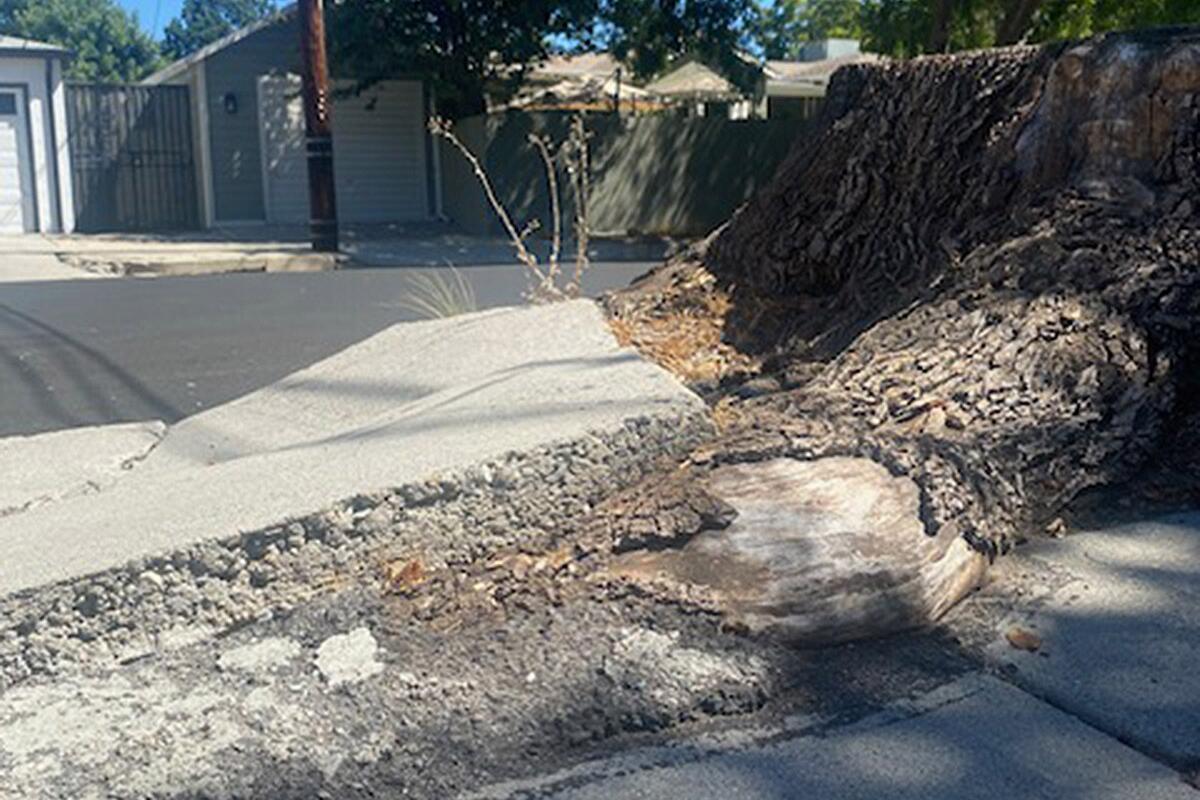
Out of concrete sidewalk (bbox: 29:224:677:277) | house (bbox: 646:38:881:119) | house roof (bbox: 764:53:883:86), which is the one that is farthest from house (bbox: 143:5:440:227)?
house roof (bbox: 764:53:883:86)

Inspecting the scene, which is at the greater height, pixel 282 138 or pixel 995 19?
pixel 995 19

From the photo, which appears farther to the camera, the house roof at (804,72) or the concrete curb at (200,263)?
the house roof at (804,72)

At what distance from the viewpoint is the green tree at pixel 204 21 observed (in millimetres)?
81938

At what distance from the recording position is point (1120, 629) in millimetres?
3691

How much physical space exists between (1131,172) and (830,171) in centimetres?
190

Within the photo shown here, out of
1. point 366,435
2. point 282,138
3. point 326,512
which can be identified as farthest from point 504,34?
point 326,512

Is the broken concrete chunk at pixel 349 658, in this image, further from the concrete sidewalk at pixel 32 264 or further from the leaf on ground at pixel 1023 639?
the concrete sidewalk at pixel 32 264

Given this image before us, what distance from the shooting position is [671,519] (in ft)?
12.3

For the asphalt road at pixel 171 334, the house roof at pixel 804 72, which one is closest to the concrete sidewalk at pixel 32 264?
the asphalt road at pixel 171 334

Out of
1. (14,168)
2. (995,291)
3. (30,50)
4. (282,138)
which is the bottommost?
(995,291)

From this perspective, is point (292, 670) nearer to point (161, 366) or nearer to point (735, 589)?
point (735, 589)

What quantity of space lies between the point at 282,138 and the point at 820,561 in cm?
2203

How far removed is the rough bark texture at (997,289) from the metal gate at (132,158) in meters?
18.3

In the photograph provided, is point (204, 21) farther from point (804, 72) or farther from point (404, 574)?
point (404, 574)
